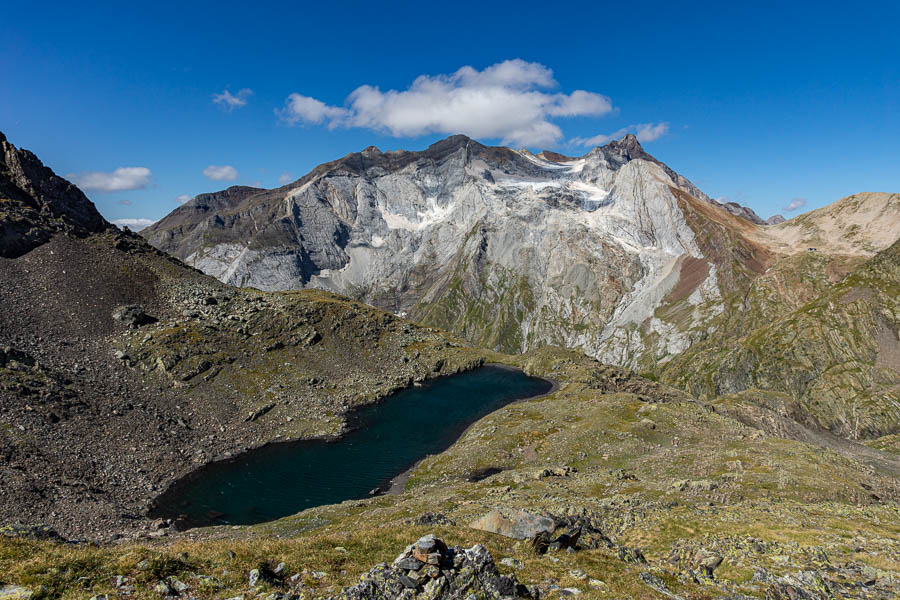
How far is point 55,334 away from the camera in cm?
8669

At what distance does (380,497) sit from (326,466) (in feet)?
75.1

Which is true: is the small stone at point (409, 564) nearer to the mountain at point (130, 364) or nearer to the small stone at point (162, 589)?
the small stone at point (162, 589)

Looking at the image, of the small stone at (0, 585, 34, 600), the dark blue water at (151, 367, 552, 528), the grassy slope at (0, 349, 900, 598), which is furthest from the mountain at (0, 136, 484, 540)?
the small stone at (0, 585, 34, 600)

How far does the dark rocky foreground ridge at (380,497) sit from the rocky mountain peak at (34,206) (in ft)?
4.28

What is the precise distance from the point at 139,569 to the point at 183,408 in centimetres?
8211

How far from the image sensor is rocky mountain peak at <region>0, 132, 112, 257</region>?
10325 centimetres

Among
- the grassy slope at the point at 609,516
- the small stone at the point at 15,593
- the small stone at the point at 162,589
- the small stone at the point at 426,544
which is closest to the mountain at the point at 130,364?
the grassy slope at the point at 609,516

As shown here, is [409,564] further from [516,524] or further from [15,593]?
[15,593]

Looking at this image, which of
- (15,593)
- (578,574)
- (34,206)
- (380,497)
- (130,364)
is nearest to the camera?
(15,593)

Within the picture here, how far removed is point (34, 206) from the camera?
11962 cm

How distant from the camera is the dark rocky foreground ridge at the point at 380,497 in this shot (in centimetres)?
1800

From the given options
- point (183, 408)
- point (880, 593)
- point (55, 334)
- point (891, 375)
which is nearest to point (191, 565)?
point (880, 593)

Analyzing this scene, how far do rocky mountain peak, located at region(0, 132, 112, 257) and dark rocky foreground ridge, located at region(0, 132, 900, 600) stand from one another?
4.28 feet

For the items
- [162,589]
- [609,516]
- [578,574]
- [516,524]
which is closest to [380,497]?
[609,516]
